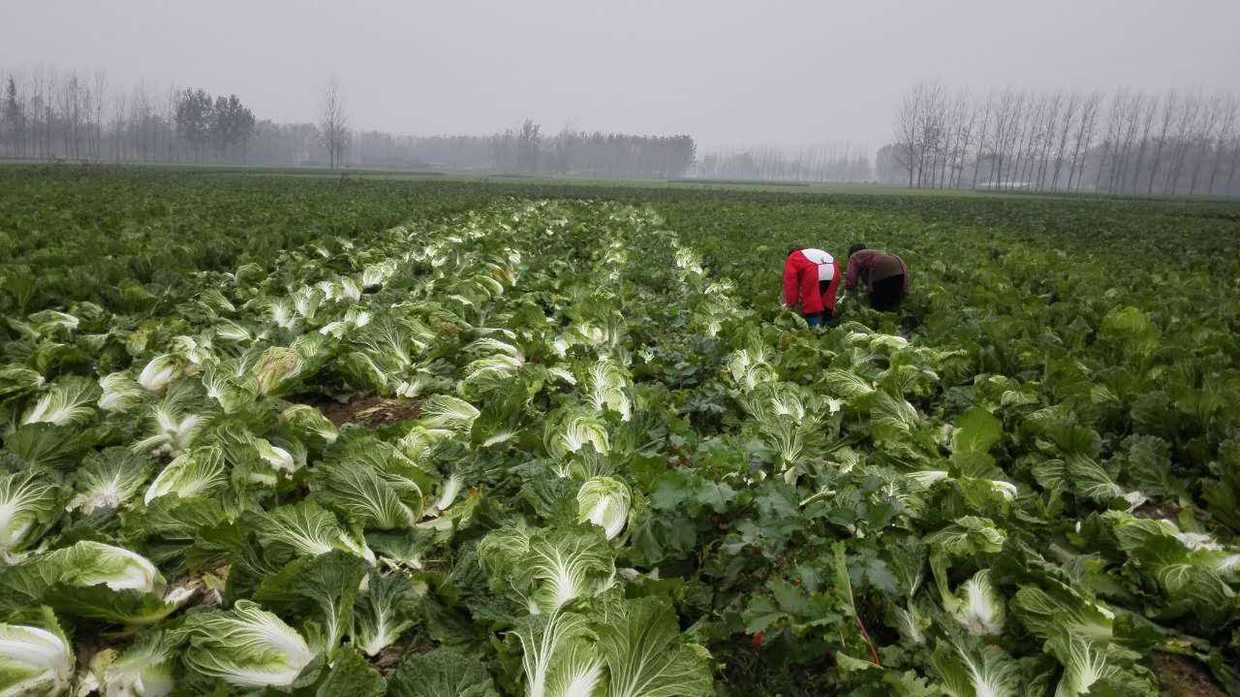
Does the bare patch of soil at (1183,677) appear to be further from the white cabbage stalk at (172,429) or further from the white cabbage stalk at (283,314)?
the white cabbage stalk at (283,314)

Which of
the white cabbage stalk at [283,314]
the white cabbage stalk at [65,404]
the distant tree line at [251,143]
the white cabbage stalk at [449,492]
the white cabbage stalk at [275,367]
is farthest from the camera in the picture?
the distant tree line at [251,143]

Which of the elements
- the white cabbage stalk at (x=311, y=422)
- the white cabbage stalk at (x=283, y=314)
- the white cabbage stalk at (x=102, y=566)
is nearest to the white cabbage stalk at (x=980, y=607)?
the white cabbage stalk at (x=102, y=566)

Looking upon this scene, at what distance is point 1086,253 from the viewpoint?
56.9 feet

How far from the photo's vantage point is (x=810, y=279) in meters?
8.41

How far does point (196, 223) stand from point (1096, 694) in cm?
1699

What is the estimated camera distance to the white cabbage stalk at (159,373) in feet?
14.9

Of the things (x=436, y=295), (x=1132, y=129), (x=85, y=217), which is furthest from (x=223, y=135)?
(x=1132, y=129)

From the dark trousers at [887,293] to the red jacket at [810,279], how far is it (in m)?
0.86

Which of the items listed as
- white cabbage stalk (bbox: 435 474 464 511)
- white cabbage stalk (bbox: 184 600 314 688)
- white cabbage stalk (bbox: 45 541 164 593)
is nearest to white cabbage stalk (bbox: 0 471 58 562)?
white cabbage stalk (bbox: 45 541 164 593)

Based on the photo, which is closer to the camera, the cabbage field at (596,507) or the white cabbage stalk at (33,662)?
the white cabbage stalk at (33,662)

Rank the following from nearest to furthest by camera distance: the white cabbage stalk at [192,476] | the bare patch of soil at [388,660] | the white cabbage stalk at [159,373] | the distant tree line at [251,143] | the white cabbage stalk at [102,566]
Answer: the white cabbage stalk at [102,566]
the bare patch of soil at [388,660]
the white cabbage stalk at [192,476]
the white cabbage stalk at [159,373]
the distant tree line at [251,143]

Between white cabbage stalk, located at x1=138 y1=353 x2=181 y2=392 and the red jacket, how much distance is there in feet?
21.9

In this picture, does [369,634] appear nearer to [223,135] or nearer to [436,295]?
[436,295]

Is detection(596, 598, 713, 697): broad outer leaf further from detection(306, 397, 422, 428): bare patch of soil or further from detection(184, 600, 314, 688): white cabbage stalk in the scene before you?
detection(306, 397, 422, 428): bare patch of soil
